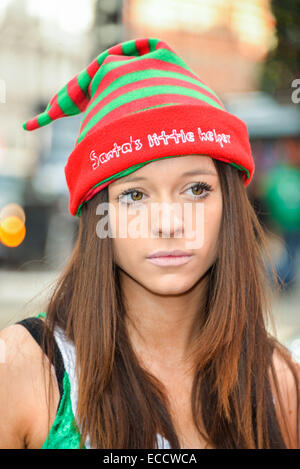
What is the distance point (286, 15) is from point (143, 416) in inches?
209

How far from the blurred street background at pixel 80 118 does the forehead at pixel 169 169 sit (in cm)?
53

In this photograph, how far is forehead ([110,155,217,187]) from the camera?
5.57ft

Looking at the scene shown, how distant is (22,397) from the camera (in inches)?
65.9

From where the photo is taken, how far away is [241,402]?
1819 mm

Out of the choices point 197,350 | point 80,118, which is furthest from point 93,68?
point 80,118

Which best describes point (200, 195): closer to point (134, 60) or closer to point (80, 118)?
point (134, 60)

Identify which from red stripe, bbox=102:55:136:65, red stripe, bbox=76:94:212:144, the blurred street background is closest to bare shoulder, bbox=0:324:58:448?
the blurred street background

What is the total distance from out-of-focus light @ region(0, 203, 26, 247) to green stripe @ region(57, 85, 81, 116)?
22.4 ft

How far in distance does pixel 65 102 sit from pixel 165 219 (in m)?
0.65

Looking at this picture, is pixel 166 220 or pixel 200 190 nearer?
pixel 166 220

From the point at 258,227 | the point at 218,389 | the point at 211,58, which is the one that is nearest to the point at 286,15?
the point at 258,227

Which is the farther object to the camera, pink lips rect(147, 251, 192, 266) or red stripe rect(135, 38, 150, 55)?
red stripe rect(135, 38, 150, 55)

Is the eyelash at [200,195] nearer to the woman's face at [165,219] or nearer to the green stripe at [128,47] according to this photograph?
the woman's face at [165,219]

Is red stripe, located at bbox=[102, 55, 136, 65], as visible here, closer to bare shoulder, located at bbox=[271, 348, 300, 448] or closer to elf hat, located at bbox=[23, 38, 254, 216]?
elf hat, located at bbox=[23, 38, 254, 216]
